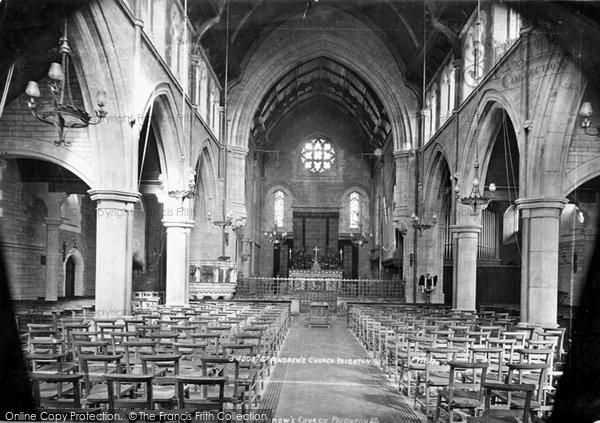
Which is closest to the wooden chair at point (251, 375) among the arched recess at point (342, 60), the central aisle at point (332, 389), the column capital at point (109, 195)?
the central aisle at point (332, 389)

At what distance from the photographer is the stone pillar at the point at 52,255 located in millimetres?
18359

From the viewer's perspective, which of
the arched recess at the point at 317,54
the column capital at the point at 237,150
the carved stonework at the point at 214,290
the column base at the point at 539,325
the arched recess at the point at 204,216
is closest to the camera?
the column base at the point at 539,325

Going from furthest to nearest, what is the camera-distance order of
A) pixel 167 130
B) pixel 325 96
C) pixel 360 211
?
pixel 360 211
pixel 325 96
pixel 167 130

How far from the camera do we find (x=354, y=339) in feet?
48.3

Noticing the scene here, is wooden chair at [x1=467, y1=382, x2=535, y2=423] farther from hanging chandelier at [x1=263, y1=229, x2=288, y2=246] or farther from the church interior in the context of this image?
hanging chandelier at [x1=263, y1=229, x2=288, y2=246]

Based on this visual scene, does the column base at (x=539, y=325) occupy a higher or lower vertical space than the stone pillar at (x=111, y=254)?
lower

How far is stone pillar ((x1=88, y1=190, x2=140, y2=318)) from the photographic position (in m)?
11.9

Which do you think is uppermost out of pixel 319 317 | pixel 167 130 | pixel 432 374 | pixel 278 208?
pixel 167 130

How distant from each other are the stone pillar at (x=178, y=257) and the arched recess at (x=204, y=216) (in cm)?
523

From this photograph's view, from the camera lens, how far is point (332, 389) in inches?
327

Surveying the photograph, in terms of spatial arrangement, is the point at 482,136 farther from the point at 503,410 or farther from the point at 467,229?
the point at 503,410

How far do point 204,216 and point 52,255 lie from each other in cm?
732

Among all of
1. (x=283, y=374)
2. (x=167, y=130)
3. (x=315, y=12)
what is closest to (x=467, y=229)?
(x=167, y=130)

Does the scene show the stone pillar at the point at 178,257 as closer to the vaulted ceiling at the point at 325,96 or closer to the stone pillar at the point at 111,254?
the stone pillar at the point at 111,254
